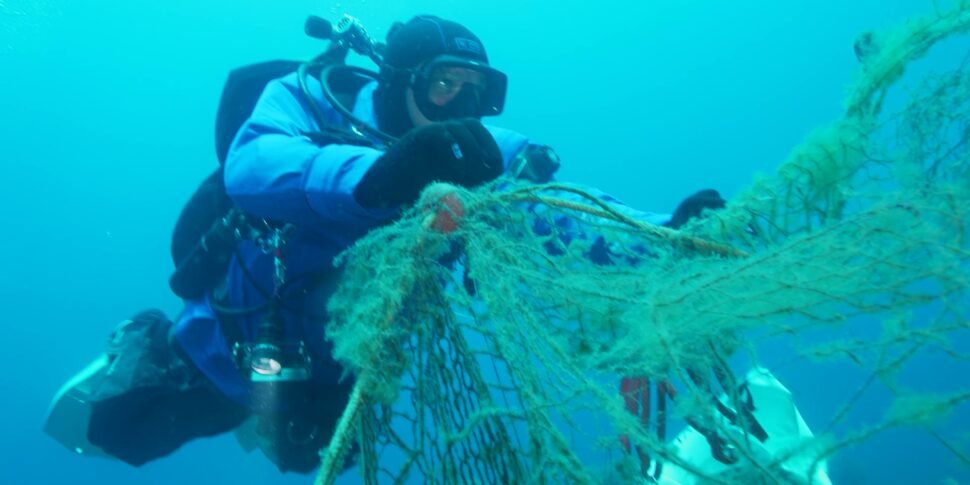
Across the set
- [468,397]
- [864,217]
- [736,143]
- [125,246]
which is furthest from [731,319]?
[736,143]

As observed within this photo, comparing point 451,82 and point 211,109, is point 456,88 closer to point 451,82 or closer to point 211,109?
point 451,82

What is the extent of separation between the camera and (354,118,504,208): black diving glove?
1797 millimetres

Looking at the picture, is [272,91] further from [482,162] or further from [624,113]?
[624,113]

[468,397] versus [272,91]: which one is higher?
[272,91]

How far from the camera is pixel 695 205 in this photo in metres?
2.45

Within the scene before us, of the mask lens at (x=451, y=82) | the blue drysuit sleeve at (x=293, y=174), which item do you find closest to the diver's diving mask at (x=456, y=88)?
the mask lens at (x=451, y=82)

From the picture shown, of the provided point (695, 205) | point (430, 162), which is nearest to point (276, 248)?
point (430, 162)

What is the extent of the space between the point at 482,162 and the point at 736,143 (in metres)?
94.8

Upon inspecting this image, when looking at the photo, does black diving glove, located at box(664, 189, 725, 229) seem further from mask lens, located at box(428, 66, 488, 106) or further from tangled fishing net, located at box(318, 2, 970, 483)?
mask lens, located at box(428, 66, 488, 106)

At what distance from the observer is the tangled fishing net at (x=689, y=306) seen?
136cm

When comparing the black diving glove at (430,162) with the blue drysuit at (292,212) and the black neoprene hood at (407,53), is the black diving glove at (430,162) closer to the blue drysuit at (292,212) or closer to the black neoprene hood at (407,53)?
the blue drysuit at (292,212)

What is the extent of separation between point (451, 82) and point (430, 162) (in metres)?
2.09

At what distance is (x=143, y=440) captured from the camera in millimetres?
4051

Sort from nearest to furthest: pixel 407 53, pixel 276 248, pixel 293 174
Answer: pixel 293 174 → pixel 276 248 → pixel 407 53
